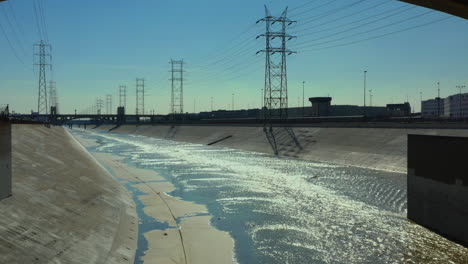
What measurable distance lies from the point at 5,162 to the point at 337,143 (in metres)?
56.7

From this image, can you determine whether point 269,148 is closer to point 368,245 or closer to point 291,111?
point 368,245

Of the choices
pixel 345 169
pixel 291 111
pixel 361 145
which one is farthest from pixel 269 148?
pixel 291 111

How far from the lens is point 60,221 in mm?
18781

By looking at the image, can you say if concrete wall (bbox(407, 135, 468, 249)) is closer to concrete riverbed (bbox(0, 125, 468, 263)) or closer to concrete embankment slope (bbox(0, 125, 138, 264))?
concrete riverbed (bbox(0, 125, 468, 263))

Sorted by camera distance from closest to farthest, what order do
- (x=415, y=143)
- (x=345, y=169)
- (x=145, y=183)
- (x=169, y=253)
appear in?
(x=169, y=253)
(x=415, y=143)
(x=145, y=183)
(x=345, y=169)

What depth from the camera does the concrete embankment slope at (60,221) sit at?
1476 centimetres

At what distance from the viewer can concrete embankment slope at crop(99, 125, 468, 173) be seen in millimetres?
52375

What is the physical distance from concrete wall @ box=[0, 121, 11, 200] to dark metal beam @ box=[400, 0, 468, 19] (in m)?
20.2

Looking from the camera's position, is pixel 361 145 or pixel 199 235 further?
pixel 361 145

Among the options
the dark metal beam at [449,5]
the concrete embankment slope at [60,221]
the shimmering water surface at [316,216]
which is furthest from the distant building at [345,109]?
the dark metal beam at [449,5]

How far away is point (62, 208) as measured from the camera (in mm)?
20953

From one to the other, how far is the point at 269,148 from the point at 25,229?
2669 inches

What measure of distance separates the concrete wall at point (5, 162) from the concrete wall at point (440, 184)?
24.0 meters

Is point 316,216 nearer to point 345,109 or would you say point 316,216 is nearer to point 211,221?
point 211,221
